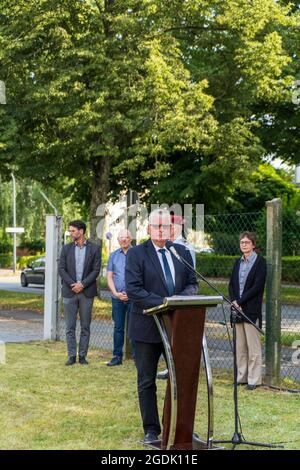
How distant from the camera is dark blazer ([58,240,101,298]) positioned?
1128cm

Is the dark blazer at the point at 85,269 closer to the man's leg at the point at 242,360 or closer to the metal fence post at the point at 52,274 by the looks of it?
the metal fence post at the point at 52,274

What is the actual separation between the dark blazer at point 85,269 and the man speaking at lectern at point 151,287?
4310 mm

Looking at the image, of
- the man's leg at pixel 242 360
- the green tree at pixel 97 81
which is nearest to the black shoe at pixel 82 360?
the man's leg at pixel 242 360

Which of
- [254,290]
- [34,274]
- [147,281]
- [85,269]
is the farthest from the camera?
[34,274]

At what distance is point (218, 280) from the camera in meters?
11.0

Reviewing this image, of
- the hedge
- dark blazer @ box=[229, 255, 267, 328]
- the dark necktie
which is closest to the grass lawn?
dark blazer @ box=[229, 255, 267, 328]

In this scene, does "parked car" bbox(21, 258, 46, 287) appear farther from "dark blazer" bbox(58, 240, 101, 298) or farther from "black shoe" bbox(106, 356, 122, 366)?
"black shoe" bbox(106, 356, 122, 366)

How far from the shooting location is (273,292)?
9.66m

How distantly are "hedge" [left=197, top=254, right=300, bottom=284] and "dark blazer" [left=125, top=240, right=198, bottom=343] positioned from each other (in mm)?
3390

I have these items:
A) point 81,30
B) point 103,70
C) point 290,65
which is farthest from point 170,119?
point 290,65

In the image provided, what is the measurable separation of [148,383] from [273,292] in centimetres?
319

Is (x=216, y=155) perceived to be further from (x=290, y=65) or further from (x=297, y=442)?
(x=297, y=442)

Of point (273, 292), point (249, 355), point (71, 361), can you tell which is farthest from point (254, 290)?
point (71, 361)

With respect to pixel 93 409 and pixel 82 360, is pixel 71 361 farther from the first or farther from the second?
pixel 93 409
